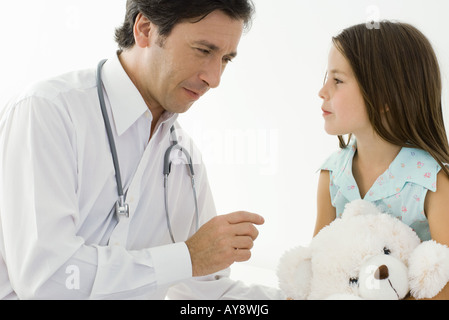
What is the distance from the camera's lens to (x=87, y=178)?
124cm

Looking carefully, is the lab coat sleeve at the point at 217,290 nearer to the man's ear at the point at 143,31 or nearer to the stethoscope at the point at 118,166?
the stethoscope at the point at 118,166

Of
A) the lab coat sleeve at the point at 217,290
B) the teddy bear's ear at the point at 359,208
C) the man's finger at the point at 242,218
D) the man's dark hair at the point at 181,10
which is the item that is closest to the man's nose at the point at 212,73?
the man's dark hair at the point at 181,10

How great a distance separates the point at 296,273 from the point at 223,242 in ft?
0.65

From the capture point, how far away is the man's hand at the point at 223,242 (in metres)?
1.17

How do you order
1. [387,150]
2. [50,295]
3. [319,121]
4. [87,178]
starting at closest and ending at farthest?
[50,295], [87,178], [387,150], [319,121]

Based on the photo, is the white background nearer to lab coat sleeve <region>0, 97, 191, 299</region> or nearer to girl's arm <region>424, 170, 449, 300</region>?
girl's arm <region>424, 170, 449, 300</region>

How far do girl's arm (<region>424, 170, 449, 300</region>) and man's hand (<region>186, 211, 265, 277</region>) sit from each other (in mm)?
426

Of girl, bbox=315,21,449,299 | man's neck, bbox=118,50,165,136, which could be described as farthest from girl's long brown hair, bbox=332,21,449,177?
man's neck, bbox=118,50,165,136

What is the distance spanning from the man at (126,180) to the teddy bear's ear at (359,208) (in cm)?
24

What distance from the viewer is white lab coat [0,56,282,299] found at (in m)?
1.07

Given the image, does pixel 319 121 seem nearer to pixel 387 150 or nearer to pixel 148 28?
pixel 387 150

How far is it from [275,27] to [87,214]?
152 centimetres
